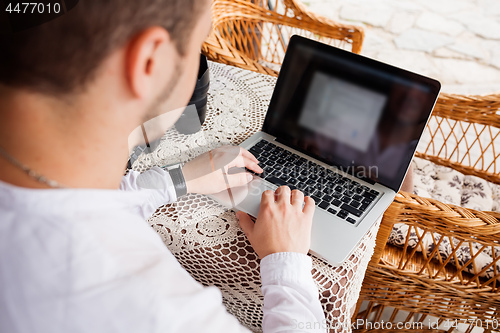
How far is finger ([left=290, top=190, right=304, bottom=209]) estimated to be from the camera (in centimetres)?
72

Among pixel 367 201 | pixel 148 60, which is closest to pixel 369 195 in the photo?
pixel 367 201

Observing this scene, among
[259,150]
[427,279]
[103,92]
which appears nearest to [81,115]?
[103,92]

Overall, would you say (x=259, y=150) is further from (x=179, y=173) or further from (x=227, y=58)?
(x=227, y=58)

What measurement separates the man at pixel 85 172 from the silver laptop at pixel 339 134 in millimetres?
360

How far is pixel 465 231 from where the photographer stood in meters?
0.77

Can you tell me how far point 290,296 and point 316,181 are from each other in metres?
0.33

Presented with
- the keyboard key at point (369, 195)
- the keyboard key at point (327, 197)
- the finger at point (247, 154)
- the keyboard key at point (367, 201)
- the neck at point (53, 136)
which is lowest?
the keyboard key at point (327, 197)

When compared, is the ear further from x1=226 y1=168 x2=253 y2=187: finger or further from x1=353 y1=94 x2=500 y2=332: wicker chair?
x1=353 y1=94 x2=500 y2=332: wicker chair

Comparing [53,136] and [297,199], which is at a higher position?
[53,136]

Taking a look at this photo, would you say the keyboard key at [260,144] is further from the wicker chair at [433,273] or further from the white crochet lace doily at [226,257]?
the wicker chair at [433,273]

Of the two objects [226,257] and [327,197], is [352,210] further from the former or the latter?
[226,257]

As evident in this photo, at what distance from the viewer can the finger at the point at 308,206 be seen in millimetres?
A: 704

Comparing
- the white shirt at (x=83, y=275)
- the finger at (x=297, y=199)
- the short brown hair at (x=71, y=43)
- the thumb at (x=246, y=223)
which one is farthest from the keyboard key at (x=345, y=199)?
the short brown hair at (x=71, y=43)

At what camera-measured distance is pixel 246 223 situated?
2.29ft
